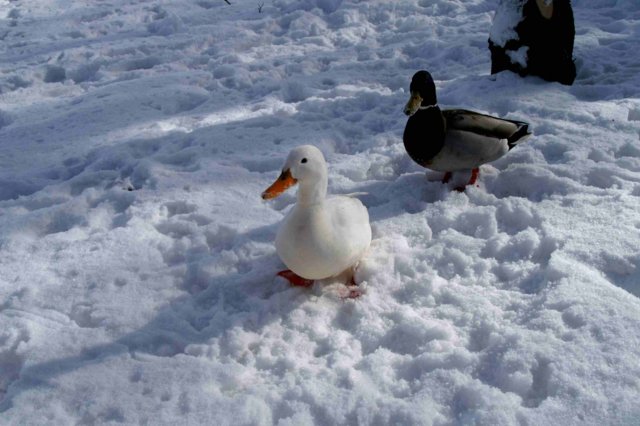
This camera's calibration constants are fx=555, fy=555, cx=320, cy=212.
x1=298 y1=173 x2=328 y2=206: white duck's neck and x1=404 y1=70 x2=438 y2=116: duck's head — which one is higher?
x1=404 y1=70 x2=438 y2=116: duck's head

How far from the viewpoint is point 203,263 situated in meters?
2.97

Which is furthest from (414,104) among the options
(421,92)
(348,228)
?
(348,228)

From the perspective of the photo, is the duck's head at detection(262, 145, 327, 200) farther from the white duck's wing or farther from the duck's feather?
the duck's feather

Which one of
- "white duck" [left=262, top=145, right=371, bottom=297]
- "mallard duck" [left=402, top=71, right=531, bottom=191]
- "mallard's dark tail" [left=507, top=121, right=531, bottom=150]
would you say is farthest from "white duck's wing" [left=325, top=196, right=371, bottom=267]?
"mallard's dark tail" [left=507, top=121, right=531, bottom=150]

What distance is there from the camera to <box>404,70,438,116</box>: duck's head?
3.36 m

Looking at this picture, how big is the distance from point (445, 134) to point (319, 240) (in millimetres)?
1266

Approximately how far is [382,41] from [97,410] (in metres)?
4.97

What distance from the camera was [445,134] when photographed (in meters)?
3.36

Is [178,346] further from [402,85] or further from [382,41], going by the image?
[382,41]

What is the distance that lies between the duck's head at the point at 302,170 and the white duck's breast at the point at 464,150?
1101mm

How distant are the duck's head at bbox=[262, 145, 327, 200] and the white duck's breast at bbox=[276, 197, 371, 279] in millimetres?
125

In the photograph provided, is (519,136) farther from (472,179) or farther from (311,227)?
(311,227)

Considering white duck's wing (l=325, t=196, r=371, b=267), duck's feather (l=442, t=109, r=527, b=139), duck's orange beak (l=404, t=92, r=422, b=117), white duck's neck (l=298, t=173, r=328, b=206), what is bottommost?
white duck's wing (l=325, t=196, r=371, b=267)

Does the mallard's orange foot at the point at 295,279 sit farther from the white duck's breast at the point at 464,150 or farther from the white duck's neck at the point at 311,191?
the white duck's breast at the point at 464,150
